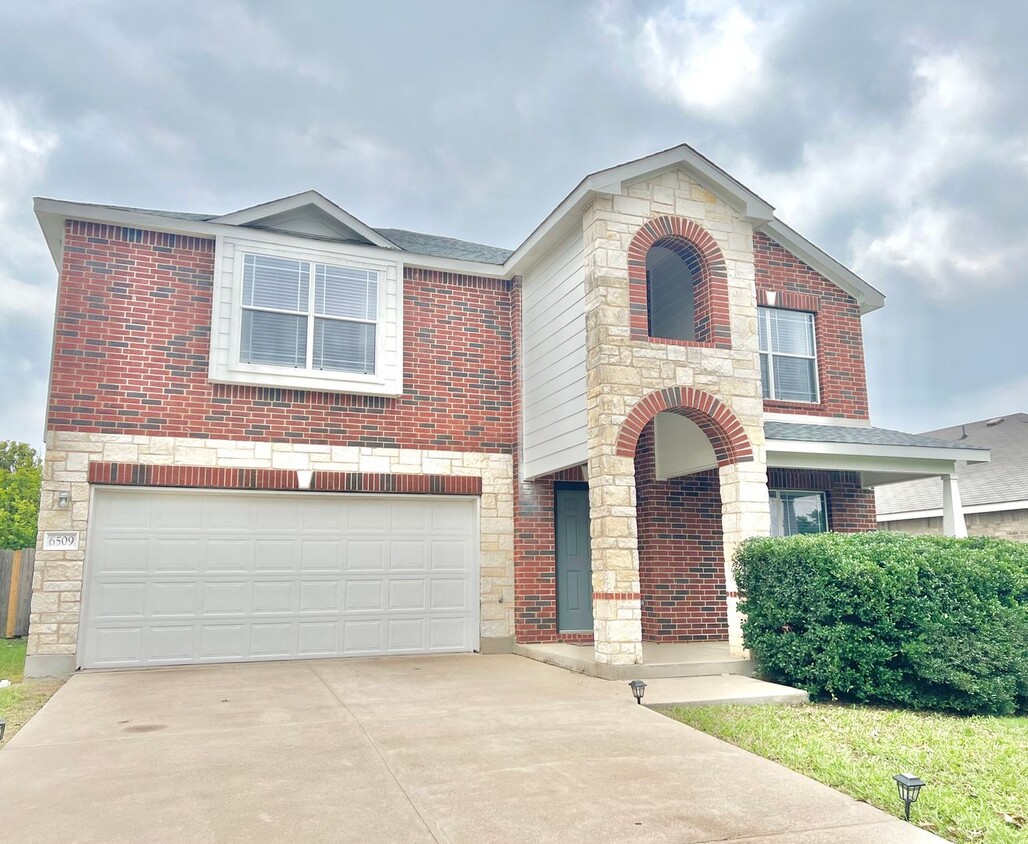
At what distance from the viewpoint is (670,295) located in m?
11.8

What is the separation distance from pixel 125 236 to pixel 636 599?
321 inches

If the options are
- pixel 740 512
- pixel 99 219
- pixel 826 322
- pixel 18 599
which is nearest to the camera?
pixel 740 512

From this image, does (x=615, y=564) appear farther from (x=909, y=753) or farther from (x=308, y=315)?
(x=308, y=315)

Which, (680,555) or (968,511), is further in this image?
(968,511)

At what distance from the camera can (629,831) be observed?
3869 millimetres

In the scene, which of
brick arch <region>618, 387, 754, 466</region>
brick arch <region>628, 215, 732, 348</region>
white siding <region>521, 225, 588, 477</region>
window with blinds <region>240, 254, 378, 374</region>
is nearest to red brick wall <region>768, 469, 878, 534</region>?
brick arch <region>618, 387, 754, 466</region>

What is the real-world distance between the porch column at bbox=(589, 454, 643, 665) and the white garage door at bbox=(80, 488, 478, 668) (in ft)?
9.43

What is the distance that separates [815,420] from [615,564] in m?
5.29

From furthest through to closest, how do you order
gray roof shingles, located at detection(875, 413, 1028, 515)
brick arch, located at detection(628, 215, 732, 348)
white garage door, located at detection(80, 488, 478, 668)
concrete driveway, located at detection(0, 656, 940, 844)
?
gray roof shingles, located at detection(875, 413, 1028, 515), white garage door, located at detection(80, 488, 478, 668), brick arch, located at detection(628, 215, 732, 348), concrete driveway, located at detection(0, 656, 940, 844)

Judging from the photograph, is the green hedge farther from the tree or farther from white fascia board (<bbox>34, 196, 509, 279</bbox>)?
the tree

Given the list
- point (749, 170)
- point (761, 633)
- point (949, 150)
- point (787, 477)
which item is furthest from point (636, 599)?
point (749, 170)

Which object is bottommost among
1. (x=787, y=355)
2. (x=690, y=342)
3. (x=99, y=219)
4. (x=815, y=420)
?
(x=815, y=420)

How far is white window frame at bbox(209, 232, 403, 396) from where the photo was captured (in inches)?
401

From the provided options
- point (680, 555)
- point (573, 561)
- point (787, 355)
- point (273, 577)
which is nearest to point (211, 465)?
point (273, 577)
